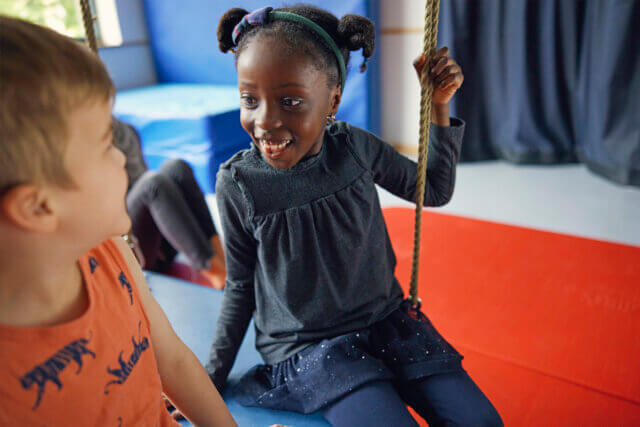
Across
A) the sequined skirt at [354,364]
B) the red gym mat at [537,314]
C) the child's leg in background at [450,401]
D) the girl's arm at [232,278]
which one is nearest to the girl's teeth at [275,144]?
the girl's arm at [232,278]

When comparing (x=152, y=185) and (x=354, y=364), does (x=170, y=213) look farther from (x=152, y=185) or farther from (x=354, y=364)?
(x=354, y=364)

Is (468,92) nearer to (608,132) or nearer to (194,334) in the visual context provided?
(608,132)

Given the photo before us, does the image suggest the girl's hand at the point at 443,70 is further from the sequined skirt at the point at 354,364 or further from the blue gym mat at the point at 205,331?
the blue gym mat at the point at 205,331

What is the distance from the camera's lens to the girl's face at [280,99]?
2.33ft

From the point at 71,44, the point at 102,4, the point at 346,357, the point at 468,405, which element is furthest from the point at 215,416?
the point at 102,4

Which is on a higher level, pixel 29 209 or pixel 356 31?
pixel 356 31

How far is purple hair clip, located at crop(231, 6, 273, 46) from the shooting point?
74 cm

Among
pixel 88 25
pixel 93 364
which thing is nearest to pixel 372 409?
pixel 93 364

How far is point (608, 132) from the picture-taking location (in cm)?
261

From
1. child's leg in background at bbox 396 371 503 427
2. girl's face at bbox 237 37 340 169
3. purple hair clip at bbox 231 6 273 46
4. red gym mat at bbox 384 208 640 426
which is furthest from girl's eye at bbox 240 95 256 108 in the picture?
red gym mat at bbox 384 208 640 426

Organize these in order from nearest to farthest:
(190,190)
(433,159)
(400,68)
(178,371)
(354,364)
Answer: (178,371), (354,364), (433,159), (190,190), (400,68)

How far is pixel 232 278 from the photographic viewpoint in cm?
91

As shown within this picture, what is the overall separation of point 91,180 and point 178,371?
360 mm

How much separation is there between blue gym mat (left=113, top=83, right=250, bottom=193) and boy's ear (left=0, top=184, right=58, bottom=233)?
2.35m
